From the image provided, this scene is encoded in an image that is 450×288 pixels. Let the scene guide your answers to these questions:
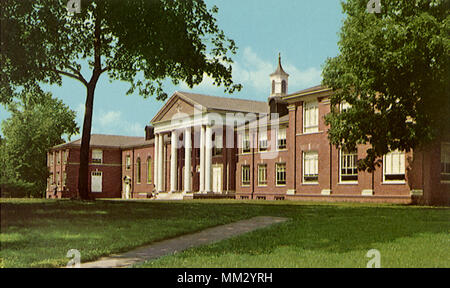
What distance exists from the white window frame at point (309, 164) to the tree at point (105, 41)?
1764 cm

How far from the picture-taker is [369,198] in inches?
1209

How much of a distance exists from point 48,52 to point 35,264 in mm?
9300

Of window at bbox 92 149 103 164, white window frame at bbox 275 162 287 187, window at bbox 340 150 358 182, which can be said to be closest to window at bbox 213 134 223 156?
white window frame at bbox 275 162 287 187

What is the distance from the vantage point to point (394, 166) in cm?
3005

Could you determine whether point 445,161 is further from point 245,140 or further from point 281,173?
point 245,140

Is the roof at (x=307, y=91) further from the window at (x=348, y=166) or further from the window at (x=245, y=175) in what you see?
the window at (x=245, y=175)

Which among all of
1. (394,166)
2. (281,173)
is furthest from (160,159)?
(394,166)

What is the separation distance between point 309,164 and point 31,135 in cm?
2157


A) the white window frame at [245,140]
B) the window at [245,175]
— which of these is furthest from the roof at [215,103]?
the window at [245,175]

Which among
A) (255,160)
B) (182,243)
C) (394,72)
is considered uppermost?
(394,72)

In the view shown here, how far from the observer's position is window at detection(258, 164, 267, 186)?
1657 inches

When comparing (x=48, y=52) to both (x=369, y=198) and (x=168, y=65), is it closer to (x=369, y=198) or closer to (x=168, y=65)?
(x=168, y=65)

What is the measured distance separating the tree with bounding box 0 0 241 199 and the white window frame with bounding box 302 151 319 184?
17643mm

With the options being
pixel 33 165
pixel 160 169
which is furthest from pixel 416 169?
pixel 160 169
